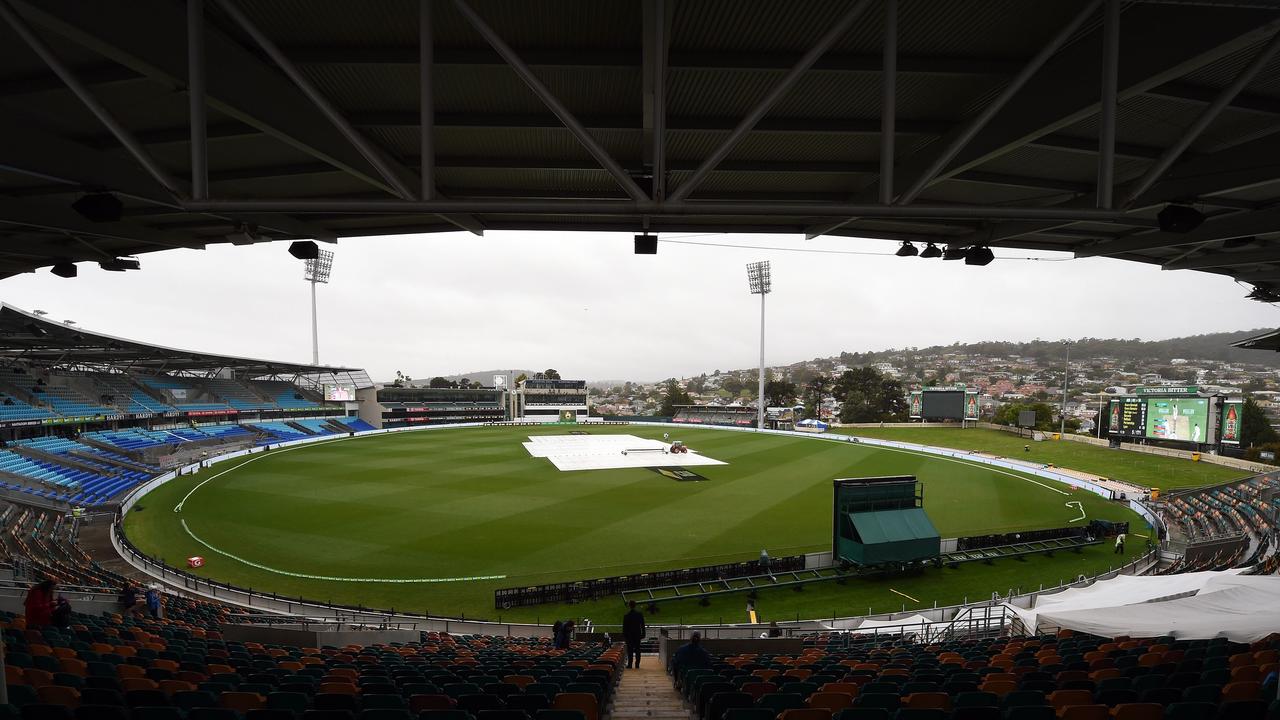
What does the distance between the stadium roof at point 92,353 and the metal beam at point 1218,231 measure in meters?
39.0

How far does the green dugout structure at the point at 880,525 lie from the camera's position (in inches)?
696

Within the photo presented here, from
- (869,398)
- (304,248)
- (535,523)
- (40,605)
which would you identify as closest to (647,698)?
(304,248)

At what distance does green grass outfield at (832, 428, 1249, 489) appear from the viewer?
1420 inches

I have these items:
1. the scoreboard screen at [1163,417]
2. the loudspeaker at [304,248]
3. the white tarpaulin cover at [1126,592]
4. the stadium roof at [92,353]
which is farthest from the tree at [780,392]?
the loudspeaker at [304,248]

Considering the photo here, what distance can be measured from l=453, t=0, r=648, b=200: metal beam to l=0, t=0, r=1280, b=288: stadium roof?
0.03 metres

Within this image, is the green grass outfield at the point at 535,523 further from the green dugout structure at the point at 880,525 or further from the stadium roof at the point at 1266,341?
the stadium roof at the point at 1266,341

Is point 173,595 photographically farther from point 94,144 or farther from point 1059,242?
point 1059,242

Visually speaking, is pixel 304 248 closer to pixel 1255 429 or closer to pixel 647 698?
pixel 647 698

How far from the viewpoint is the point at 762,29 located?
16.2ft

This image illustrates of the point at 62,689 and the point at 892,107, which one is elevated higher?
the point at 892,107

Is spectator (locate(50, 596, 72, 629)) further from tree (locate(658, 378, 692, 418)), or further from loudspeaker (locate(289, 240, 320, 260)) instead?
tree (locate(658, 378, 692, 418))

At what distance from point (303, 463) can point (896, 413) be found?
82.8m

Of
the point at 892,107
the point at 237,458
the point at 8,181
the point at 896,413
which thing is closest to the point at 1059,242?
the point at 892,107

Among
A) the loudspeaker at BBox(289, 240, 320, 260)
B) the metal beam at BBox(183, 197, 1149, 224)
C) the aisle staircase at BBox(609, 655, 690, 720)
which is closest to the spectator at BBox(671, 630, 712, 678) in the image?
the aisle staircase at BBox(609, 655, 690, 720)
